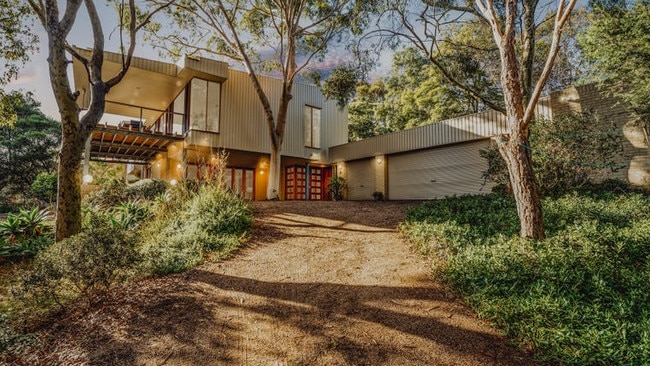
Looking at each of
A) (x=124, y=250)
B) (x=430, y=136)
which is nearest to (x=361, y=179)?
(x=430, y=136)

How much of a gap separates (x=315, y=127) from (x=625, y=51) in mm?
12631

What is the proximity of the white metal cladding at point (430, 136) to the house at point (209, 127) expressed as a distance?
197cm

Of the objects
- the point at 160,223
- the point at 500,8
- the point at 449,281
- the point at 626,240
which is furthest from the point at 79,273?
Result: the point at 500,8

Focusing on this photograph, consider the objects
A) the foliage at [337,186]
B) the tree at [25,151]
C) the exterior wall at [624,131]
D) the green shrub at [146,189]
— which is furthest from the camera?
the tree at [25,151]

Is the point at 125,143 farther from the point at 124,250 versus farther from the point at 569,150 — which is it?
the point at 569,150

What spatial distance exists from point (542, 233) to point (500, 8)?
7.62m

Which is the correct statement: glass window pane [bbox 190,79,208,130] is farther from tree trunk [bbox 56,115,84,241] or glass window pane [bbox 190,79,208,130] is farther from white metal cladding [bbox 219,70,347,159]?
tree trunk [bbox 56,115,84,241]

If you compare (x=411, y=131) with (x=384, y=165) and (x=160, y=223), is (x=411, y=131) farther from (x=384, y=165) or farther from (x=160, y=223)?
(x=160, y=223)

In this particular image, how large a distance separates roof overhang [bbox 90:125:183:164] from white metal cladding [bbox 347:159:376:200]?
8.80 meters

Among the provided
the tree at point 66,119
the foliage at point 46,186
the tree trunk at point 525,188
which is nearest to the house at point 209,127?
the foliage at point 46,186

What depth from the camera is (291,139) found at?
1590 cm

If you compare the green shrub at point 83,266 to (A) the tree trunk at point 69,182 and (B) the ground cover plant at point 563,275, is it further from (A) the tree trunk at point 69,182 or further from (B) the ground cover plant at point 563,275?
(B) the ground cover plant at point 563,275

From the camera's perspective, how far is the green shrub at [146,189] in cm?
962

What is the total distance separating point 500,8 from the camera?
29.3 feet
